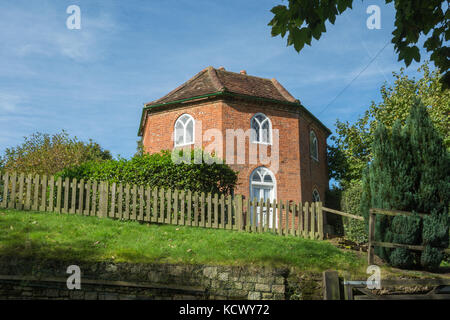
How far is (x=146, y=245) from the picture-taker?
10.6m

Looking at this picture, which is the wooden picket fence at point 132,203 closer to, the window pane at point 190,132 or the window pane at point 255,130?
the window pane at point 190,132

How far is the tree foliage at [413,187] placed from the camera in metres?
11.0

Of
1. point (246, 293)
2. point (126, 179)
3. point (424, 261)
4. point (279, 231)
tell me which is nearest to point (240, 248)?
point (246, 293)

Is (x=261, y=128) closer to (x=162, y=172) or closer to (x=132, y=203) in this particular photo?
(x=162, y=172)

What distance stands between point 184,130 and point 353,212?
966 centimetres

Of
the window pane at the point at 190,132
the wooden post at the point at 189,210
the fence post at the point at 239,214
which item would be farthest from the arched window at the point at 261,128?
the wooden post at the point at 189,210

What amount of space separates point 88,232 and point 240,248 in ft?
13.5

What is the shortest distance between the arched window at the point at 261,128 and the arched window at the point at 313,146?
11.0ft

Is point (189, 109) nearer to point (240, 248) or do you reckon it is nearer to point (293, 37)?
point (240, 248)

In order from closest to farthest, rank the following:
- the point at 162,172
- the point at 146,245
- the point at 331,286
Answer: the point at 331,286 → the point at 146,245 → the point at 162,172

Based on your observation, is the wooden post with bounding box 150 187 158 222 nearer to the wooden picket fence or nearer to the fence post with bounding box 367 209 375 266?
the wooden picket fence

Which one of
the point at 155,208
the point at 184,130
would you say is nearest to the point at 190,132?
the point at 184,130

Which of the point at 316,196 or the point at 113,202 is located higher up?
the point at 316,196
